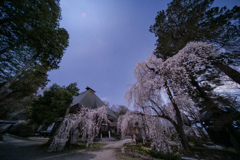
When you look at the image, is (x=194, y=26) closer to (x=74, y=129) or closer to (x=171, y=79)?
(x=171, y=79)

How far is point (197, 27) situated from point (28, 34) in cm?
1251

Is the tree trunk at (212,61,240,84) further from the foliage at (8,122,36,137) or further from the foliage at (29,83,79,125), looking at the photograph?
the foliage at (8,122,36,137)

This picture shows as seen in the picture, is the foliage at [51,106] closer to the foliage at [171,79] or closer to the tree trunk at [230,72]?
the foliage at [171,79]

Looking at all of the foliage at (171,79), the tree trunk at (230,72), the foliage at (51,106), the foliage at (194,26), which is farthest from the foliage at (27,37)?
the tree trunk at (230,72)

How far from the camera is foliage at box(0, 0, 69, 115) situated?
14.9ft

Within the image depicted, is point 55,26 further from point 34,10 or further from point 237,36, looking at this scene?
point 237,36

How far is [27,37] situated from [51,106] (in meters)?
5.76

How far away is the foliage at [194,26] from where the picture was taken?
5.60 meters

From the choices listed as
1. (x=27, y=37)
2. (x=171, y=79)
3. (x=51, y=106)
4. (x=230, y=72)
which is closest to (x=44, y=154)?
(x=51, y=106)

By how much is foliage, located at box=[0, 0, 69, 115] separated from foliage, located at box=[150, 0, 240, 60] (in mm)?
9139

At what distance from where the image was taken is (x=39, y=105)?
728cm

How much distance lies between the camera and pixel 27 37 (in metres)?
5.39

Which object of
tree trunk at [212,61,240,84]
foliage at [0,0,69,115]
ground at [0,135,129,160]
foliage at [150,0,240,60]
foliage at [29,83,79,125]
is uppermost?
foliage at [150,0,240,60]

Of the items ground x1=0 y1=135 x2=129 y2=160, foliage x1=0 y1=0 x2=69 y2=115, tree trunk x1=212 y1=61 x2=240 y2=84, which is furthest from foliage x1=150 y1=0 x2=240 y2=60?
ground x1=0 y1=135 x2=129 y2=160
